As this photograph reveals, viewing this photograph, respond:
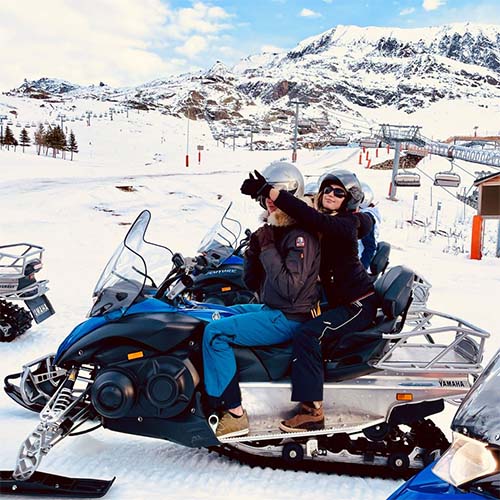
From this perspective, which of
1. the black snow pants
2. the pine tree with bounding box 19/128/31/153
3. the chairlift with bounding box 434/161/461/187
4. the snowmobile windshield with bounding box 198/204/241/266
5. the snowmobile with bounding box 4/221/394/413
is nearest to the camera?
the black snow pants

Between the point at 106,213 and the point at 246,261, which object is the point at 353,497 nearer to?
the point at 246,261

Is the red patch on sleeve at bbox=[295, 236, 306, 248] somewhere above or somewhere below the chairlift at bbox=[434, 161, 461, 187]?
below

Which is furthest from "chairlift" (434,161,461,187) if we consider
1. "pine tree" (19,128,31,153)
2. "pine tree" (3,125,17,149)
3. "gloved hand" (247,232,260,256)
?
"pine tree" (19,128,31,153)

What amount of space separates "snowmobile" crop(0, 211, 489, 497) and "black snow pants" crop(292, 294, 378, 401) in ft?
0.30

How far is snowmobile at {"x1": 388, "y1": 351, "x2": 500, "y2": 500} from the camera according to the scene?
150 cm

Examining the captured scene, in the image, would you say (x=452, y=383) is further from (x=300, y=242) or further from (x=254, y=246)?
(x=254, y=246)

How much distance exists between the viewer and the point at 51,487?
2.95 metres

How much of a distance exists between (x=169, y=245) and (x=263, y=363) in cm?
851

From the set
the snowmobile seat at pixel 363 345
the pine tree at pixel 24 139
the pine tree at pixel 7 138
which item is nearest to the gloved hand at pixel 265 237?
the snowmobile seat at pixel 363 345

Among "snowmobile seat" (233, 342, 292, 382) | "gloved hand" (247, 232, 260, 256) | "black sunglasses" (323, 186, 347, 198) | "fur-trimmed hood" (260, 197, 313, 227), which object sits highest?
"black sunglasses" (323, 186, 347, 198)

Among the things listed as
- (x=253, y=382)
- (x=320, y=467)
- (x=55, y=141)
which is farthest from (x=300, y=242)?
(x=55, y=141)

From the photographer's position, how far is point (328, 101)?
4840 inches

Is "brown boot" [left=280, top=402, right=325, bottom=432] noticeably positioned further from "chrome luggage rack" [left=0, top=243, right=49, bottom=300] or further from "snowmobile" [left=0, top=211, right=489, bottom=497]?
"chrome luggage rack" [left=0, top=243, right=49, bottom=300]

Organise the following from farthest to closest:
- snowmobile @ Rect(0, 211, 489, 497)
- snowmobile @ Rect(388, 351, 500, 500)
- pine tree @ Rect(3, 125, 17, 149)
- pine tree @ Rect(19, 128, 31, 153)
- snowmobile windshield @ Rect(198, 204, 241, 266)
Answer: pine tree @ Rect(19, 128, 31, 153)
pine tree @ Rect(3, 125, 17, 149)
snowmobile windshield @ Rect(198, 204, 241, 266)
snowmobile @ Rect(0, 211, 489, 497)
snowmobile @ Rect(388, 351, 500, 500)
